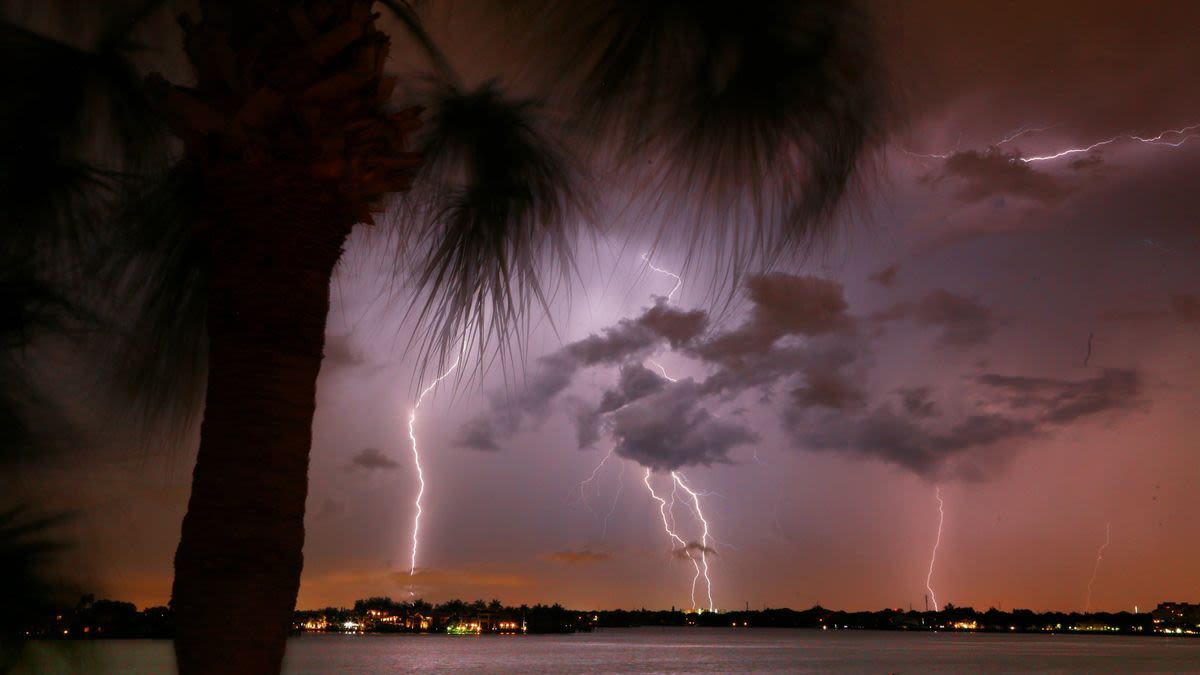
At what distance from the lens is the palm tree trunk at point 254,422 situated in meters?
1.90

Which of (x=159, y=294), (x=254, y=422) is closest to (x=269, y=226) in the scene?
(x=254, y=422)

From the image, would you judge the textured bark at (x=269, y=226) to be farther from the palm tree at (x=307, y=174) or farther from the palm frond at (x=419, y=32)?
the palm frond at (x=419, y=32)

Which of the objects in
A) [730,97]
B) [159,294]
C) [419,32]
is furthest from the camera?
[419,32]

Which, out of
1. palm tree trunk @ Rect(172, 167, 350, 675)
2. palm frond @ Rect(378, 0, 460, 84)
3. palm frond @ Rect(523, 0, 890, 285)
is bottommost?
palm tree trunk @ Rect(172, 167, 350, 675)

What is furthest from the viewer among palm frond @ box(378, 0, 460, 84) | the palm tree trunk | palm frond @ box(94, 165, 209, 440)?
palm frond @ box(378, 0, 460, 84)

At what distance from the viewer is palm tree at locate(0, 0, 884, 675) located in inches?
75.6

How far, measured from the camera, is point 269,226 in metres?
2.18

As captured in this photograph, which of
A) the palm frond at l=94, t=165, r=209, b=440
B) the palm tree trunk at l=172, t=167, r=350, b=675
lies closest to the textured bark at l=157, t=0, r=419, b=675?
the palm tree trunk at l=172, t=167, r=350, b=675

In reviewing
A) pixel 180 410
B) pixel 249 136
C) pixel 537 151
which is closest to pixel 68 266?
pixel 180 410

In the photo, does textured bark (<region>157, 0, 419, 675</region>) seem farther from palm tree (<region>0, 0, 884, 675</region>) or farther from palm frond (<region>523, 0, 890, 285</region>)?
palm frond (<region>523, 0, 890, 285</region>)

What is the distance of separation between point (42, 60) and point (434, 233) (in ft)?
3.37

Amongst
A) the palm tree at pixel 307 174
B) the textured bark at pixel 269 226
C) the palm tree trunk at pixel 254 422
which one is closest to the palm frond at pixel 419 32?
the palm tree at pixel 307 174

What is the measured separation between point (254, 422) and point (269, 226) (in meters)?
0.45

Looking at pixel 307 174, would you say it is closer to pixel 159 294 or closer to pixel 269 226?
pixel 269 226
